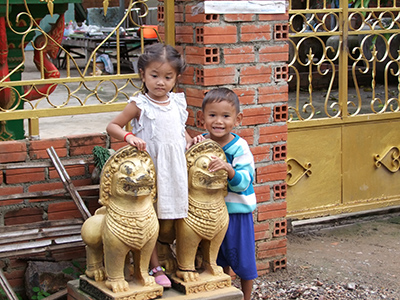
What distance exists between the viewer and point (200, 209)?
3.10 metres

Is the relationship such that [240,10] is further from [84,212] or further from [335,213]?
[335,213]

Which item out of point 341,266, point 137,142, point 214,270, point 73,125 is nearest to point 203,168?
point 137,142

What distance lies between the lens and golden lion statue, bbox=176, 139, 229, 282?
3082 millimetres

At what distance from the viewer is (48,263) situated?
3.99m

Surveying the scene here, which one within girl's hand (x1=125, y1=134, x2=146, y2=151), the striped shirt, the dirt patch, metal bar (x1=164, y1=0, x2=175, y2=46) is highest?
metal bar (x1=164, y1=0, x2=175, y2=46)

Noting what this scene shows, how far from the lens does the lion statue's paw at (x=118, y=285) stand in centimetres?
294

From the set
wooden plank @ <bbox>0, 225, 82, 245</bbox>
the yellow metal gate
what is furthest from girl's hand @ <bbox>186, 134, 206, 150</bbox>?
the yellow metal gate

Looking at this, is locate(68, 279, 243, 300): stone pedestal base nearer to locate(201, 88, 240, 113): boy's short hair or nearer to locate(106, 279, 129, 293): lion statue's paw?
locate(106, 279, 129, 293): lion statue's paw

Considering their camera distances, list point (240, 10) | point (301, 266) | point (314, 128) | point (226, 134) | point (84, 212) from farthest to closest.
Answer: point (314, 128) < point (301, 266) < point (240, 10) < point (84, 212) < point (226, 134)

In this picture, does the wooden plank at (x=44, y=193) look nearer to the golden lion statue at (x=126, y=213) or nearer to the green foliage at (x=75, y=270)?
the green foliage at (x=75, y=270)

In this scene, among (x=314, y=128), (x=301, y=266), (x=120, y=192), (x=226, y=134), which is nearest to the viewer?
(x=120, y=192)

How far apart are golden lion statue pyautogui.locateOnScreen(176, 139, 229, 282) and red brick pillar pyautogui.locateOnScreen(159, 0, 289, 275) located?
3.13 feet

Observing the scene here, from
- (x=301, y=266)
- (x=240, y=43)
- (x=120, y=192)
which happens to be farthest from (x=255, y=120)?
(x=120, y=192)

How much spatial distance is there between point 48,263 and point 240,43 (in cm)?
193
